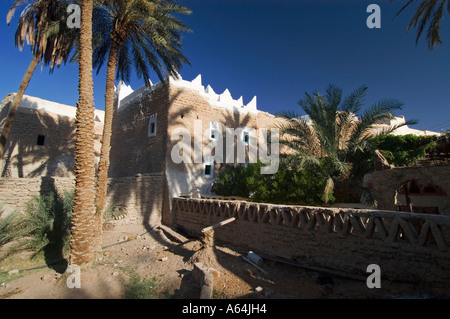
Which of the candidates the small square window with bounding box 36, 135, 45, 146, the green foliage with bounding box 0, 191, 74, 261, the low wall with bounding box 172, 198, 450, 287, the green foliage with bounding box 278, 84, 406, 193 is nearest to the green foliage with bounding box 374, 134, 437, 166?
the green foliage with bounding box 278, 84, 406, 193

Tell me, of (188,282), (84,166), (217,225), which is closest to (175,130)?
(84,166)

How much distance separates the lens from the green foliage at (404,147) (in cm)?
1167

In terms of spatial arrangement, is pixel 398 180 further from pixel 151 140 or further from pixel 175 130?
pixel 151 140

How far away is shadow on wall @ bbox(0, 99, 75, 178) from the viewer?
43.0 feet

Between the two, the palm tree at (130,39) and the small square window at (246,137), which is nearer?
the palm tree at (130,39)

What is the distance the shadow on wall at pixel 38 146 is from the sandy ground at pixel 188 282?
9.11 m

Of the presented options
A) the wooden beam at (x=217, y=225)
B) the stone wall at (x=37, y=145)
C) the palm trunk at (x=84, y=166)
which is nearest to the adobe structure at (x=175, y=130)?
the stone wall at (x=37, y=145)

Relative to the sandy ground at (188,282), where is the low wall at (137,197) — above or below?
above

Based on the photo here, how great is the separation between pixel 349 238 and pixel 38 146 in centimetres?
1641

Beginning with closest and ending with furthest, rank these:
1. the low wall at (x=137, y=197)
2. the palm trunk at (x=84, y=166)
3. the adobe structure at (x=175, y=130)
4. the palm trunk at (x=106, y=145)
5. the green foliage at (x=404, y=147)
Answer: the palm trunk at (x=84, y=166) → the palm trunk at (x=106, y=145) → the low wall at (x=137, y=197) → the green foliage at (x=404, y=147) → the adobe structure at (x=175, y=130)

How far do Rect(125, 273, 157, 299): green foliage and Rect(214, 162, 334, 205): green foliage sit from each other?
5.88 m

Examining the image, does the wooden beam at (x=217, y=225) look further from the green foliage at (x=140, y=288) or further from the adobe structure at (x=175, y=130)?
the adobe structure at (x=175, y=130)

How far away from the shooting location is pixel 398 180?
9.10 meters

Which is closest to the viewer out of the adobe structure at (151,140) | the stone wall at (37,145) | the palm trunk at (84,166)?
the palm trunk at (84,166)
